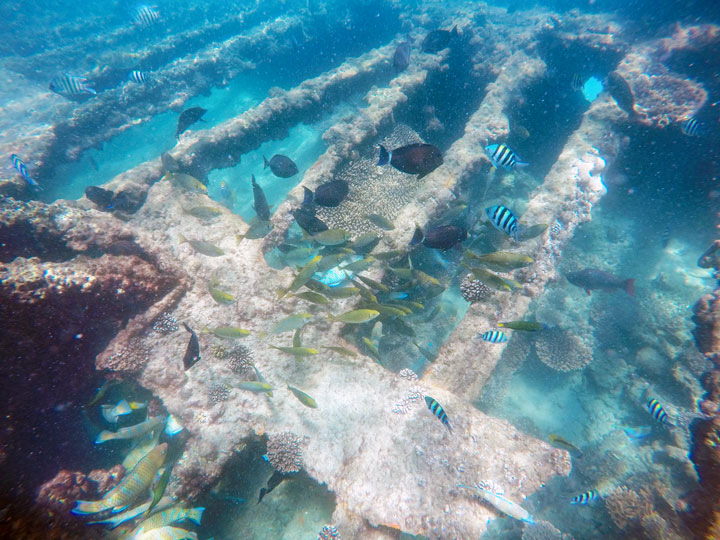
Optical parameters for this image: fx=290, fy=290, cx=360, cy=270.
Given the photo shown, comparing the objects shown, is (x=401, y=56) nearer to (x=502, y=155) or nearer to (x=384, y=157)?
(x=502, y=155)

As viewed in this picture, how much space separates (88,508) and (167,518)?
3.15ft

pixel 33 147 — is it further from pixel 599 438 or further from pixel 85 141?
pixel 599 438

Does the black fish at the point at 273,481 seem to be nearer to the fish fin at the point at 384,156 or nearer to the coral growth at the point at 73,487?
the coral growth at the point at 73,487

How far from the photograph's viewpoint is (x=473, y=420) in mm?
4395

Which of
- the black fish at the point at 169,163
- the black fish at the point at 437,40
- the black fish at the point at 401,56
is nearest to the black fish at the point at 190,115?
the black fish at the point at 169,163

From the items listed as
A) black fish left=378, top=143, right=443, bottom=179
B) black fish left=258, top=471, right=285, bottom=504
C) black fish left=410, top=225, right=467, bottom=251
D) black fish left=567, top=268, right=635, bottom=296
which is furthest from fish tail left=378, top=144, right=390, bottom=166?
black fish left=567, top=268, right=635, bottom=296

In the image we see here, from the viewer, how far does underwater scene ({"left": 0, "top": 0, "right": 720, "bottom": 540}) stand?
3.70 meters

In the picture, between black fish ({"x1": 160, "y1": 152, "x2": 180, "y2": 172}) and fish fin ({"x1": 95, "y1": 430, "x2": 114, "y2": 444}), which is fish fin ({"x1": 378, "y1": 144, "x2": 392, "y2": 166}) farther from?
black fish ({"x1": 160, "y1": 152, "x2": 180, "y2": 172})

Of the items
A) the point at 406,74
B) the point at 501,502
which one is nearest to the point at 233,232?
the point at 501,502

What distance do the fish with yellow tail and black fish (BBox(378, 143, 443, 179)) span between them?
13.3ft

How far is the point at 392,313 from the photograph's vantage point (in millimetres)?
4020

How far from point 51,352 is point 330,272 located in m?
3.75

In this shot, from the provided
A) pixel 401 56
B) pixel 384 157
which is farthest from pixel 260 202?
pixel 401 56

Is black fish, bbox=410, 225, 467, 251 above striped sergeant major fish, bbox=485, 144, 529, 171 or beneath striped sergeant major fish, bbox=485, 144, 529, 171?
beneath
